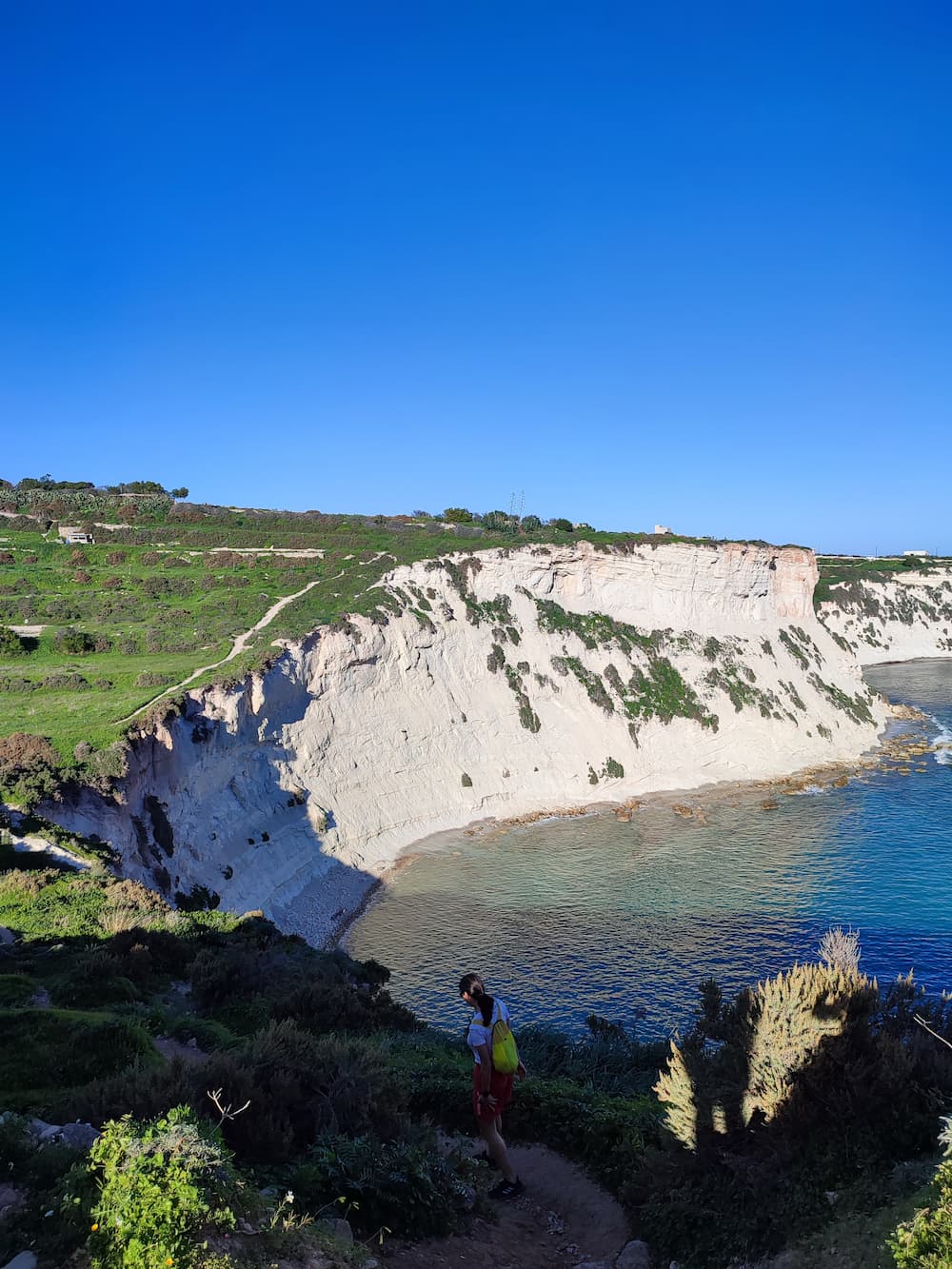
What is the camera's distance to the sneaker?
8.33 m

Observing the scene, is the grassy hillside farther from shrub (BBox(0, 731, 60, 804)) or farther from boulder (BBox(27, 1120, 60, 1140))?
boulder (BBox(27, 1120, 60, 1140))

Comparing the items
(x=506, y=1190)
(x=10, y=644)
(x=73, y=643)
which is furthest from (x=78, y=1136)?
(x=10, y=644)

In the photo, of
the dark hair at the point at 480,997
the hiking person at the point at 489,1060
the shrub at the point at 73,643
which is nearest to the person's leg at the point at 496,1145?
the hiking person at the point at 489,1060

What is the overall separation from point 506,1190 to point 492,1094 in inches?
36.9

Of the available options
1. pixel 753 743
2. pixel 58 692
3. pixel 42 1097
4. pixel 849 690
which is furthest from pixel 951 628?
pixel 42 1097

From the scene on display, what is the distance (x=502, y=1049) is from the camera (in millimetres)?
8484

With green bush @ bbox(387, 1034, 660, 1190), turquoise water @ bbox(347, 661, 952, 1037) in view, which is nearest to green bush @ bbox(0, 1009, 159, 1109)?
green bush @ bbox(387, 1034, 660, 1190)

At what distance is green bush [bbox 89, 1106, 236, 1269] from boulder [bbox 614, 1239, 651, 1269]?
4241mm

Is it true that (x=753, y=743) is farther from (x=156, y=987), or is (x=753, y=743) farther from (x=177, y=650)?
(x=156, y=987)

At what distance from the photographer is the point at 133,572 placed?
4262 cm

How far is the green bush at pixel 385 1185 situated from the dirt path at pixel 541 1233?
19 cm

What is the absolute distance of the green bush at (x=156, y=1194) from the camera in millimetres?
4660

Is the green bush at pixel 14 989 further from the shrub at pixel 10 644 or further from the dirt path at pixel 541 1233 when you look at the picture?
the shrub at pixel 10 644

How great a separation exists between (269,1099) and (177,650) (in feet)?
87.8
